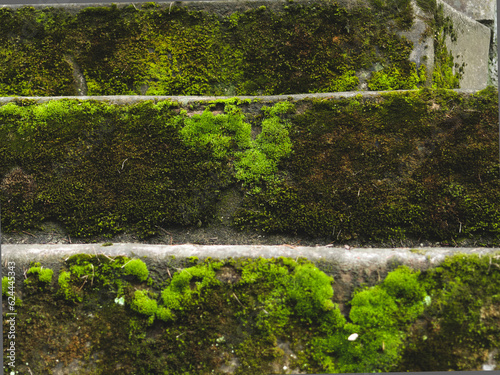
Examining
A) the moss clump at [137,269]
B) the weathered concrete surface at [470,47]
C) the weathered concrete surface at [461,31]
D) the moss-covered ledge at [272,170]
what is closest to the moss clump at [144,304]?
the moss clump at [137,269]

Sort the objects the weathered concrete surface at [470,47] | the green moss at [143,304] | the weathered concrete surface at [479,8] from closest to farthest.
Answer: the green moss at [143,304]
the weathered concrete surface at [470,47]
the weathered concrete surface at [479,8]

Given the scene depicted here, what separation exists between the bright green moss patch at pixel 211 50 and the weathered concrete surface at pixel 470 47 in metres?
0.55

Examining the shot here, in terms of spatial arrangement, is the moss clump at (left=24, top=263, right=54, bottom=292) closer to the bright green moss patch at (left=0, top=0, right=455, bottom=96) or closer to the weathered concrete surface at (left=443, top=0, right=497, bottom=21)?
the bright green moss patch at (left=0, top=0, right=455, bottom=96)

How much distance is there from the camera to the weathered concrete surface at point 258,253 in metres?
2.68

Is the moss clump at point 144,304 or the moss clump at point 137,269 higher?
the moss clump at point 137,269

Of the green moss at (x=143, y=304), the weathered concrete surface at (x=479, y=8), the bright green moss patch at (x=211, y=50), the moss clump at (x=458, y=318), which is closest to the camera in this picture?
the moss clump at (x=458, y=318)

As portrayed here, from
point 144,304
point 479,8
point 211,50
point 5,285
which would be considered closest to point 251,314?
point 144,304

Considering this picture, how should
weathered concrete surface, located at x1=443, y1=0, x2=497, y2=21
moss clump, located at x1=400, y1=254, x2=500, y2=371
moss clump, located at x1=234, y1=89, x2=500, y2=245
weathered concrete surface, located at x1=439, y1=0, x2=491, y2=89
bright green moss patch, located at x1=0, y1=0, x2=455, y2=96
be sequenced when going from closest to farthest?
moss clump, located at x1=400, y1=254, x2=500, y2=371, moss clump, located at x1=234, y1=89, x2=500, y2=245, bright green moss patch, located at x1=0, y1=0, x2=455, y2=96, weathered concrete surface, located at x1=439, y1=0, x2=491, y2=89, weathered concrete surface, located at x1=443, y1=0, x2=497, y2=21

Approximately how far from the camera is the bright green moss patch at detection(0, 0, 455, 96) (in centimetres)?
395

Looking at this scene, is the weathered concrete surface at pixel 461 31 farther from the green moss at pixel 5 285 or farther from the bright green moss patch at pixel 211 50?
the green moss at pixel 5 285

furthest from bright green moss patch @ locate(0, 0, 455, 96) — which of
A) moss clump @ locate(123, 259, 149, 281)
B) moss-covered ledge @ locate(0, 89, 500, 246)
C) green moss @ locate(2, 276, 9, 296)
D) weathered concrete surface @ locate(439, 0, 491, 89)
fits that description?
green moss @ locate(2, 276, 9, 296)

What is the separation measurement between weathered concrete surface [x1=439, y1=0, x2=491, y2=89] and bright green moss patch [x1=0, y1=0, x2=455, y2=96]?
0.55 metres

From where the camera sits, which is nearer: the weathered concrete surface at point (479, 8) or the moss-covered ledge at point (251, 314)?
the moss-covered ledge at point (251, 314)

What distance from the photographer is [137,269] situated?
8.84 feet
